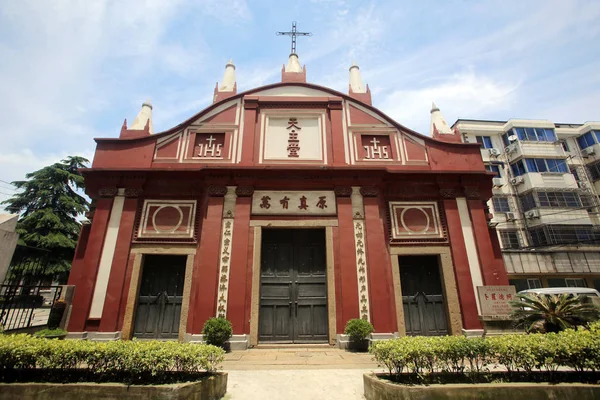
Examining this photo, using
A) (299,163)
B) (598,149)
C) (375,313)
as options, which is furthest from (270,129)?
(598,149)

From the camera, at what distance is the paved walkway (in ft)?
17.6

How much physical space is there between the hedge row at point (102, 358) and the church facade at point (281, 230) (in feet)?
15.9

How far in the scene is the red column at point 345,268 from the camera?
965 cm

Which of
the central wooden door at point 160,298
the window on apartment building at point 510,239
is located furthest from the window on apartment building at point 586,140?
the central wooden door at point 160,298

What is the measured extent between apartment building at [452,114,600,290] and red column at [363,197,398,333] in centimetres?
1537

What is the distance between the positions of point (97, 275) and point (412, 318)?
11.2m

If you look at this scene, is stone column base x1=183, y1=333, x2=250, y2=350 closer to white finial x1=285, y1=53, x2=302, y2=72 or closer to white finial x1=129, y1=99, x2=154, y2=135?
white finial x1=129, y1=99, x2=154, y2=135

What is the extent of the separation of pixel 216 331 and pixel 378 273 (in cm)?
556

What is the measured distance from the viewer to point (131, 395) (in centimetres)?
424

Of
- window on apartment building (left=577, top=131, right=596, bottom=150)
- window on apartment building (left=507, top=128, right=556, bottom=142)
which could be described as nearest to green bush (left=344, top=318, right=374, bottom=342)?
window on apartment building (left=507, top=128, right=556, bottom=142)

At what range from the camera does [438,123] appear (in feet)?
44.5

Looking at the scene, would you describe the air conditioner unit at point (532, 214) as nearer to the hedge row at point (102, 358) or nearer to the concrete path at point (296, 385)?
the concrete path at point (296, 385)

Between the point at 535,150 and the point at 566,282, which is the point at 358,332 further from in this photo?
the point at 535,150

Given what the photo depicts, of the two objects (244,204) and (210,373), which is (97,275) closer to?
(244,204)
